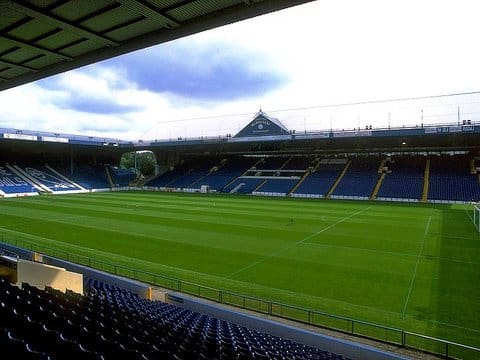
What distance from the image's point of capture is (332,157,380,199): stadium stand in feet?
158

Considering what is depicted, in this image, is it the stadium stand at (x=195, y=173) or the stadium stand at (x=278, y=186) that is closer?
the stadium stand at (x=278, y=186)

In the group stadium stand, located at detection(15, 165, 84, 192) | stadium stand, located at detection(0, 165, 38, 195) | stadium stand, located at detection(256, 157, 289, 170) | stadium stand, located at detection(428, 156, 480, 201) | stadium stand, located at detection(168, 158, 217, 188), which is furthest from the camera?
stadium stand, located at detection(168, 158, 217, 188)

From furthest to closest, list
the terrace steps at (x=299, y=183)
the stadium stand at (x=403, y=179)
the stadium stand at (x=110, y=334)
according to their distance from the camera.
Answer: the terrace steps at (x=299, y=183), the stadium stand at (x=403, y=179), the stadium stand at (x=110, y=334)

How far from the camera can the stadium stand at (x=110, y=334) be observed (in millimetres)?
4305

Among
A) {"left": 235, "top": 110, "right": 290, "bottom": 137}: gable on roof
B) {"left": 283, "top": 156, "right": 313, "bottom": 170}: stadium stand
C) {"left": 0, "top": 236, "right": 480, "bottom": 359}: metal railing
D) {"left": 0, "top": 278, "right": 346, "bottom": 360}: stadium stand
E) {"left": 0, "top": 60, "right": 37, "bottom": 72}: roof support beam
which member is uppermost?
{"left": 235, "top": 110, "right": 290, "bottom": 137}: gable on roof

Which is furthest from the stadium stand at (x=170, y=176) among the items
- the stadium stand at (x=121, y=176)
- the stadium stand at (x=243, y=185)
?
the stadium stand at (x=243, y=185)

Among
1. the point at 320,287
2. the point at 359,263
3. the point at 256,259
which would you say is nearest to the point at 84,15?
the point at 320,287

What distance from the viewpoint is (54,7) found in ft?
23.7

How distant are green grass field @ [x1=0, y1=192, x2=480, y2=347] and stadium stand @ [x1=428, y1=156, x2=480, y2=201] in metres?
8.48

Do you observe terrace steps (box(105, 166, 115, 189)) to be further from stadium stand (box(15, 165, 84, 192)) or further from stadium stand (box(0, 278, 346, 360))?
stadium stand (box(0, 278, 346, 360))

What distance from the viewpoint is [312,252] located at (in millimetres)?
19422

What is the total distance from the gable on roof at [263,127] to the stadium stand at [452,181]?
2090 centimetres

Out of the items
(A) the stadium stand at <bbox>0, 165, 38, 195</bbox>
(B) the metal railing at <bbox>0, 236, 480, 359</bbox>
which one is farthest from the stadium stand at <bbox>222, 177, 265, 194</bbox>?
(B) the metal railing at <bbox>0, 236, 480, 359</bbox>

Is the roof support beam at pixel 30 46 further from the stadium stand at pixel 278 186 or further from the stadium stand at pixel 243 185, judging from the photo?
the stadium stand at pixel 243 185
